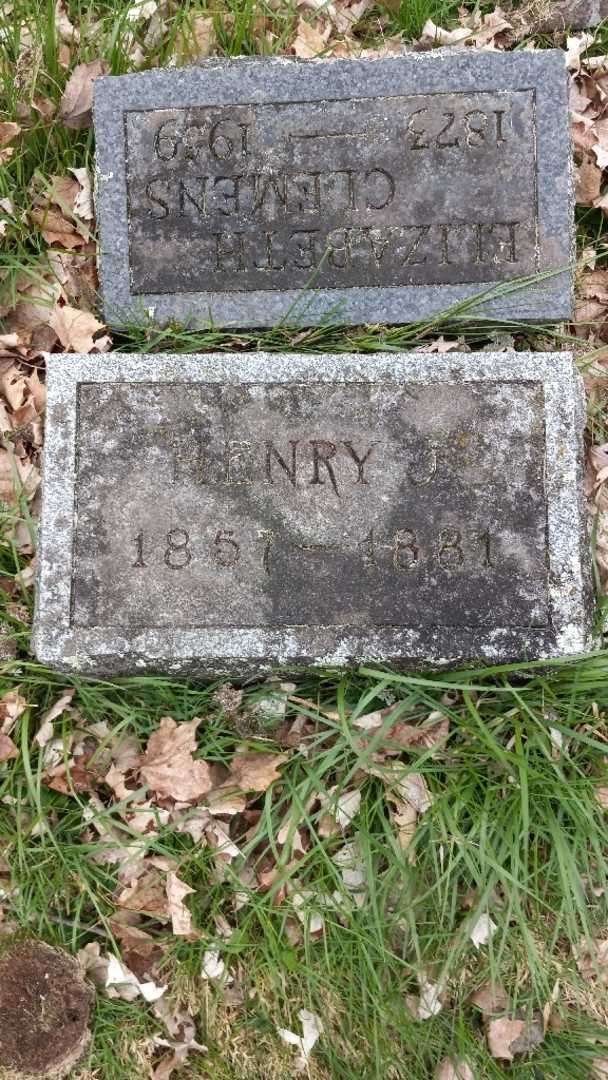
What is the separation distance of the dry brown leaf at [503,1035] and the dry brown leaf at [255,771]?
0.99 meters

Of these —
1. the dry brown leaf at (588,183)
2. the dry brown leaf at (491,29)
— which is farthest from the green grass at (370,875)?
the dry brown leaf at (491,29)

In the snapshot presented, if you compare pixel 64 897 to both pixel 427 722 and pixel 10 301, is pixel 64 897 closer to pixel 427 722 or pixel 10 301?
pixel 427 722

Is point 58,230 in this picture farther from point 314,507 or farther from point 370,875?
point 370,875

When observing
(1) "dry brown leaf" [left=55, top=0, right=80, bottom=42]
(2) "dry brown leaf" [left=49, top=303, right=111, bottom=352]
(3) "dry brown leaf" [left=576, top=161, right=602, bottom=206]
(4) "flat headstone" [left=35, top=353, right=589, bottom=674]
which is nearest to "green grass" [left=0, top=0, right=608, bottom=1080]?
(4) "flat headstone" [left=35, top=353, right=589, bottom=674]

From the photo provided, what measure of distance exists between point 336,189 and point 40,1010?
105 inches

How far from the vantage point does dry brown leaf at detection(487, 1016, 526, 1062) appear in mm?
2514

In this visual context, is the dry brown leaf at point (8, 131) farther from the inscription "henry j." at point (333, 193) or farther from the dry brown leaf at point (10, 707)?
the dry brown leaf at point (10, 707)

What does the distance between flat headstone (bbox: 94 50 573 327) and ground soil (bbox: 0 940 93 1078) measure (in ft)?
6.59

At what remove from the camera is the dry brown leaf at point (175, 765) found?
2570 mm

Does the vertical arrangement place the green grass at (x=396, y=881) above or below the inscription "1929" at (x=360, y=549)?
below

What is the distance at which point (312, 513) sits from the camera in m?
2.39

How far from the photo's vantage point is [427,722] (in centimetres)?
260

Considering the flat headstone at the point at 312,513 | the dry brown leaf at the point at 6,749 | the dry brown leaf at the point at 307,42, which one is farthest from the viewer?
the dry brown leaf at the point at 307,42

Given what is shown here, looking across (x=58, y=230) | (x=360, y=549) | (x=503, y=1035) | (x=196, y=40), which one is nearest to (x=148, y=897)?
(x=503, y=1035)
